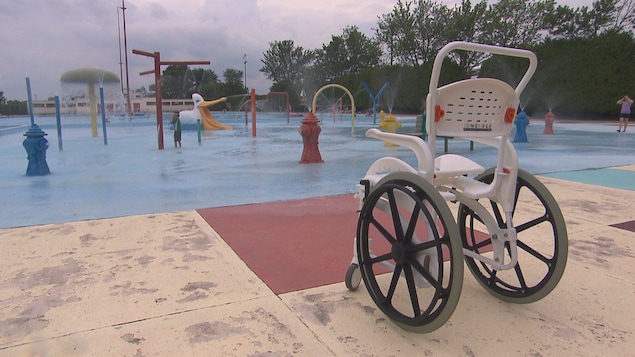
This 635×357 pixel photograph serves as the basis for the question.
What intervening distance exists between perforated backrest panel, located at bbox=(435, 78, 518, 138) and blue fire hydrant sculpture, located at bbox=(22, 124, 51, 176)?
6499 millimetres

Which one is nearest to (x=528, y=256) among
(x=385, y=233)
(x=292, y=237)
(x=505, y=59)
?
(x=385, y=233)

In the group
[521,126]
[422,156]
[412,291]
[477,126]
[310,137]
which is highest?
[477,126]

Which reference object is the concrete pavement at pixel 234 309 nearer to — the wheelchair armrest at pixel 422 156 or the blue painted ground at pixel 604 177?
the wheelchair armrest at pixel 422 156

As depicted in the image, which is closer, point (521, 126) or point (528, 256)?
point (528, 256)

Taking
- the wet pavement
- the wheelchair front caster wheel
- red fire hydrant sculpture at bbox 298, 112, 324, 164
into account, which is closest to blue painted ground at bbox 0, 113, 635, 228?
the wet pavement

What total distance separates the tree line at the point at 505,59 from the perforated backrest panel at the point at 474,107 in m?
13.0

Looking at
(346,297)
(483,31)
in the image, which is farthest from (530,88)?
(346,297)

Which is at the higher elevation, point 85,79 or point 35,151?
point 85,79

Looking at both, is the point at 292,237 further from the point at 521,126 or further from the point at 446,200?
the point at 521,126

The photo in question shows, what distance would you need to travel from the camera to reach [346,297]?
101 inches

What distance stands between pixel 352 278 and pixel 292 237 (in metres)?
1.11

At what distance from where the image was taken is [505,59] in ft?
89.4

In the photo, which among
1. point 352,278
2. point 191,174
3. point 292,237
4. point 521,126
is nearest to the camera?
point 352,278

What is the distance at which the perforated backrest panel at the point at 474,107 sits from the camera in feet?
6.77
